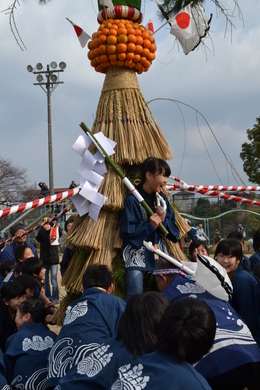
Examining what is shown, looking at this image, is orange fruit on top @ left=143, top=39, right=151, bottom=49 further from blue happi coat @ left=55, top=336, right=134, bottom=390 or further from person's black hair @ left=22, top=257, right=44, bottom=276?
blue happi coat @ left=55, top=336, right=134, bottom=390

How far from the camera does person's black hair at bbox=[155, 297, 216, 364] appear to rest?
1.59 metres

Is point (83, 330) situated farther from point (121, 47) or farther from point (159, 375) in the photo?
point (121, 47)

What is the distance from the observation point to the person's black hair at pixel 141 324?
1.81 meters

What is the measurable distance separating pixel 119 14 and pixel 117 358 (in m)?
3.36

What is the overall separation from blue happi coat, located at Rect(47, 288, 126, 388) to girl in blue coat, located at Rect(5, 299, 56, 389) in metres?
0.30

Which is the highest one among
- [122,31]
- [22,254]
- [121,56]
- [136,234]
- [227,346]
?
[122,31]

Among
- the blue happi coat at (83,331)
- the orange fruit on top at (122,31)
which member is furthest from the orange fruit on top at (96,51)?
the blue happi coat at (83,331)

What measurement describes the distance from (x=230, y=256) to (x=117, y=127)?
5.47 feet

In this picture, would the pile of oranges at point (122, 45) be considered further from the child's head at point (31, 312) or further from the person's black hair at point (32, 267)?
the child's head at point (31, 312)

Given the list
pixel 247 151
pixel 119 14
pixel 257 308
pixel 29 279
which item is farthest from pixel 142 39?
pixel 247 151

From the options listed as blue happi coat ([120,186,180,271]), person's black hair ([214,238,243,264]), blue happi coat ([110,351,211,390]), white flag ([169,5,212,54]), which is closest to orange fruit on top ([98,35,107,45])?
white flag ([169,5,212,54])

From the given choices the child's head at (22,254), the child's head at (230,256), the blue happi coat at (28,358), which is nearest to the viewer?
the blue happi coat at (28,358)

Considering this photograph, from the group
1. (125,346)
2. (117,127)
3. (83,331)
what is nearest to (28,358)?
(83,331)

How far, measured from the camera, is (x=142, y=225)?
12.8 ft
